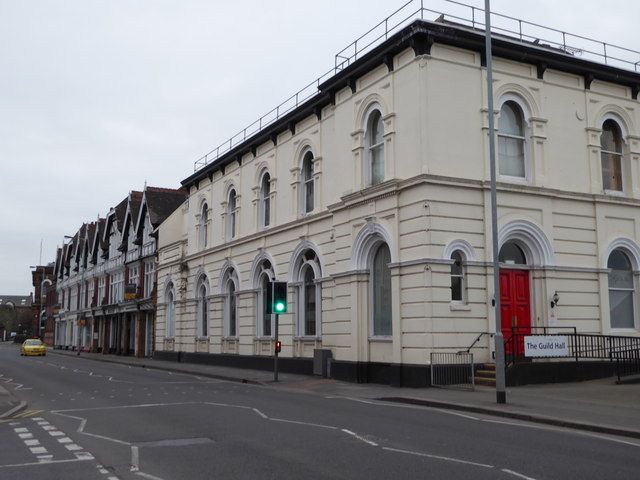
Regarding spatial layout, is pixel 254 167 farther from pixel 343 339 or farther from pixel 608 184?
pixel 608 184

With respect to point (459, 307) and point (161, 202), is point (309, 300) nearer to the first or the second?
point (459, 307)

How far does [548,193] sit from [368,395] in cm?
895

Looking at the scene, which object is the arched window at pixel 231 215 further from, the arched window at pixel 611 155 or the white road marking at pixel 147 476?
the white road marking at pixel 147 476

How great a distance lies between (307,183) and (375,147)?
17.9 feet

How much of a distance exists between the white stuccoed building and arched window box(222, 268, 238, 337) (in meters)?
6.10

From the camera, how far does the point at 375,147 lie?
23.8 metres

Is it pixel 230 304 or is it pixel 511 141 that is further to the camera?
pixel 230 304

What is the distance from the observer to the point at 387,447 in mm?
10289

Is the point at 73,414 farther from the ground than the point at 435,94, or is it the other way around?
the point at 435,94

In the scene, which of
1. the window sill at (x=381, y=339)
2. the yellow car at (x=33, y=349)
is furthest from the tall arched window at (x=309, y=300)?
the yellow car at (x=33, y=349)

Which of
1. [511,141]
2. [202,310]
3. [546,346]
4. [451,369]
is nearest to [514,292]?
[546,346]

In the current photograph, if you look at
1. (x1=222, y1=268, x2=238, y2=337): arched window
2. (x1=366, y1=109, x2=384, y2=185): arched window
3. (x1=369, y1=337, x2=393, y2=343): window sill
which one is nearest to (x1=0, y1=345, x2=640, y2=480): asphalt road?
(x1=369, y1=337, x2=393, y2=343): window sill

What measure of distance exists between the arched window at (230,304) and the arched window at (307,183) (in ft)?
23.5

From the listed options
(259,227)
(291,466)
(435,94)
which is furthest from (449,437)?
(259,227)
